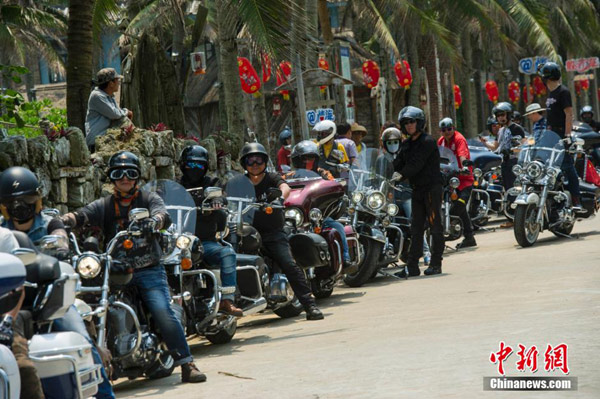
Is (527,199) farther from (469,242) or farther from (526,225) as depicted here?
(469,242)

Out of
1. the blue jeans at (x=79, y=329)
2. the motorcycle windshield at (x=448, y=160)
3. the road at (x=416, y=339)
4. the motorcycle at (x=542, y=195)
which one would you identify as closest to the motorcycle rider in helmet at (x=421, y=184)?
the road at (x=416, y=339)

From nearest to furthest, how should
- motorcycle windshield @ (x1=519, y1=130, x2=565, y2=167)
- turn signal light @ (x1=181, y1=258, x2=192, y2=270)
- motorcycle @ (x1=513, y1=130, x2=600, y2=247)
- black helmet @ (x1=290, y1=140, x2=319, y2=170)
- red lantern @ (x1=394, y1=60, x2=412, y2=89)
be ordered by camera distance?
turn signal light @ (x1=181, y1=258, x2=192, y2=270) < black helmet @ (x1=290, y1=140, x2=319, y2=170) < motorcycle @ (x1=513, y1=130, x2=600, y2=247) < motorcycle windshield @ (x1=519, y1=130, x2=565, y2=167) < red lantern @ (x1=394, y1=60, x2=412, y2=89)

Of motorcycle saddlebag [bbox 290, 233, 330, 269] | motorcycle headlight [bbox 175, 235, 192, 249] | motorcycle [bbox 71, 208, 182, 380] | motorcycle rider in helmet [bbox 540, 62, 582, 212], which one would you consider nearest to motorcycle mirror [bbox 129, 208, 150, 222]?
motorcycle [bbox 71, 208, 182, 380]

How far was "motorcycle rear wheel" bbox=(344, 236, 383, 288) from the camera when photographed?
547 inches

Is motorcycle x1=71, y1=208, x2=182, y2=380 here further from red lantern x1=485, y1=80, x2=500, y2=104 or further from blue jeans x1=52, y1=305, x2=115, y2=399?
red lantern x1=485, y1=80, x2=500, y2=104

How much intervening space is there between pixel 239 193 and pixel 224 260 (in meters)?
1.17

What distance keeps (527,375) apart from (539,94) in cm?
5611

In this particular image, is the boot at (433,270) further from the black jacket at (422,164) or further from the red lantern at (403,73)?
the red lantern at (403,73)

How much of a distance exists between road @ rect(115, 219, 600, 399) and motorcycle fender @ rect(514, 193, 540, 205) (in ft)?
6.24

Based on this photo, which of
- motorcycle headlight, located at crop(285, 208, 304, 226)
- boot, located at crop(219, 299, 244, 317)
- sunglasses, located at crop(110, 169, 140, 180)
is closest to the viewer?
sunglasses, located at crop(110, 169, 140, 180)

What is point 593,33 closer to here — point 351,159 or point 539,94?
point 539,94

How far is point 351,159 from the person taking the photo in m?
15.7

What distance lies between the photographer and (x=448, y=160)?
17.7m

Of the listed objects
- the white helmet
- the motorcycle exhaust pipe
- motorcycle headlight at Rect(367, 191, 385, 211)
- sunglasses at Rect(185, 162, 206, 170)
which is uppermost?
the white helmet
